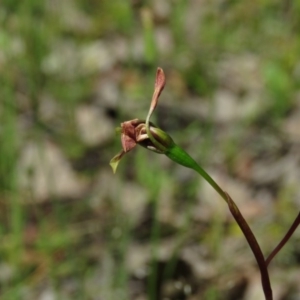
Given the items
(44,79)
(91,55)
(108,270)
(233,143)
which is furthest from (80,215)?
(91,55)

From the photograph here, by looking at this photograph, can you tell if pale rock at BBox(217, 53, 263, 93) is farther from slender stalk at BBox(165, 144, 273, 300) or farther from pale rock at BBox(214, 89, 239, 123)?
slender stalk at BBox(165, 144, 273, 300)

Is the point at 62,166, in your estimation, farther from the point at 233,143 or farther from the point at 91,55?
the point at 91,55

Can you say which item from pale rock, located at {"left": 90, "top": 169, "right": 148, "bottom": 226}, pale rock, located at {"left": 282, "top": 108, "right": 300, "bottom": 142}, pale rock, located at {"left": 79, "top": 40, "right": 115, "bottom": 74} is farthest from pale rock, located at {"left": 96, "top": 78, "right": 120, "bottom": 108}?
pale rock, located at {"left": 282, "top": 108, "right": 300, "bottom": 142}

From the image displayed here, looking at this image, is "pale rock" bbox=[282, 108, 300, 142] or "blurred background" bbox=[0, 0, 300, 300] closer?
"blurred background" bbox=[0, 0, 300, 300]

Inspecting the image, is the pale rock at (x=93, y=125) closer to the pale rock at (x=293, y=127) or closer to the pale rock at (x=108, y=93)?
the pale rock at (x=108, y=93)

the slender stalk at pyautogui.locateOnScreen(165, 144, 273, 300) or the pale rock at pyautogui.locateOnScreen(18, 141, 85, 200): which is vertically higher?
the pale rock at pyautogui.locateOnScreen(18, 141, 85, 200)

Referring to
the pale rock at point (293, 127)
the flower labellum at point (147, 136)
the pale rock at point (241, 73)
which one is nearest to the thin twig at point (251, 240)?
the flower labellum at point (147, 136)

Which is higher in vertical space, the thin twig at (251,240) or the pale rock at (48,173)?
the pale rock at (48,173)

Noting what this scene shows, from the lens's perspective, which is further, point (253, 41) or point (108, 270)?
point (253, 41)
